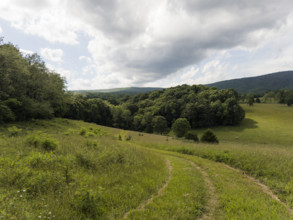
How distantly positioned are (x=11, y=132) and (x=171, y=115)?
258 ft

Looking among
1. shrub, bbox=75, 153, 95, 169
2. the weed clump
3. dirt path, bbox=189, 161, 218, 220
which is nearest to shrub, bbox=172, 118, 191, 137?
dirt path, bbox=189, 161, 218, 220

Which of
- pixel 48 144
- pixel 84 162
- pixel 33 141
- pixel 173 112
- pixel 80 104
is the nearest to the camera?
pixel 84 162

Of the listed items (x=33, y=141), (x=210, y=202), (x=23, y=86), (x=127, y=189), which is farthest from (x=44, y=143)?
(x=23, y=86)

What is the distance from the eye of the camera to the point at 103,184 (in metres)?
6.14

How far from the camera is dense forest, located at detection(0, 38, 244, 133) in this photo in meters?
22.5

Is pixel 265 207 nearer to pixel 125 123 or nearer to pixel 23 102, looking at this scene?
pixel 23 102

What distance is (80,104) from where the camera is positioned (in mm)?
66750

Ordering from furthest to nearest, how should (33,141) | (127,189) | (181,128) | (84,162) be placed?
(181,128), (33,141), (84,162), (127,189)

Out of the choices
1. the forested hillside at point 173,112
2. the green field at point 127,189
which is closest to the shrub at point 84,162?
the green field at point 127,189

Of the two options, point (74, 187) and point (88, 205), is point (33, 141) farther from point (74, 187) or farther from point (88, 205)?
point (88, 205)

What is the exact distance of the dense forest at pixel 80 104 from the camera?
73.8ft

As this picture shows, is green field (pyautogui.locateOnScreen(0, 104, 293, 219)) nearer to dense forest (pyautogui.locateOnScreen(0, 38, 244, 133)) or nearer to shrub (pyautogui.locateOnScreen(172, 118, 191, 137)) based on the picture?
dense forest (pyautogui.locateOnScreen(0, 38, 244, 133))

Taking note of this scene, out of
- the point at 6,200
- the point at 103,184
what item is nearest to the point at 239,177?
the point at 103,184

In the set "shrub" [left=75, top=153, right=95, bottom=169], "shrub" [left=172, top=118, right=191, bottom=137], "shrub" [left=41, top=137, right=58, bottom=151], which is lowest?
"shrub" [left=172, top=118, right=191, bottom=137]
